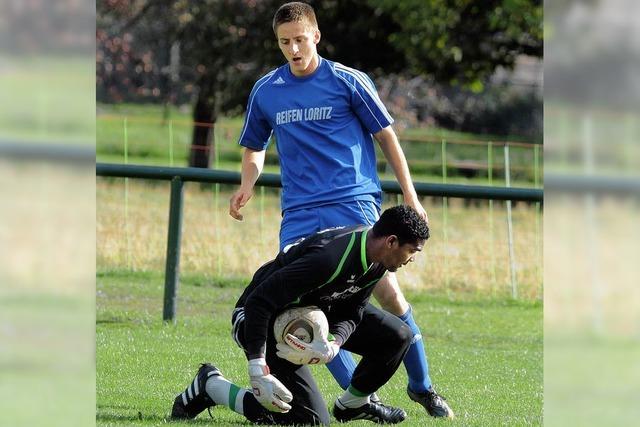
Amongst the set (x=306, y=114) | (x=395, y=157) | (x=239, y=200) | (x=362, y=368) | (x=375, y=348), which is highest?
(x=306, y=114)

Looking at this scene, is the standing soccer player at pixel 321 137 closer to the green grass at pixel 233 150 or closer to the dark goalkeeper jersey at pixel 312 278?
the dark goalkeeper jersey at pixel 312 278

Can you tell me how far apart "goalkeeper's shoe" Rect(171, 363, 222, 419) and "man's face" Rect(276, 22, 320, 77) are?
1660 millimetres

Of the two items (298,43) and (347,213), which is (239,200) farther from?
(298,43)

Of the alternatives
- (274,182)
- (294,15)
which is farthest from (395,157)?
(274,182)

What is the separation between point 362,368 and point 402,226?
101cm

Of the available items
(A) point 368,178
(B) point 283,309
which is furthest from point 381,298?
(B) point 283,309

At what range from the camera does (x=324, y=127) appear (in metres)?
6.47

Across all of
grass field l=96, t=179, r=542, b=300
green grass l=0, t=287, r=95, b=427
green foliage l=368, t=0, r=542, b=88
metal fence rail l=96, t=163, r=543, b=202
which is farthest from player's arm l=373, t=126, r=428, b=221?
green foliage l=368, t=0, r=542, b=88

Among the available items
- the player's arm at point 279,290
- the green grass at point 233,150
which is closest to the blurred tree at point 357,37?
the green grass at point 233,150

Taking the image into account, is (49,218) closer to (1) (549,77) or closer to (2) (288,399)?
(1) (549,77)

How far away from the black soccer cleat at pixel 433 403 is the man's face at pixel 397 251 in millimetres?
1435

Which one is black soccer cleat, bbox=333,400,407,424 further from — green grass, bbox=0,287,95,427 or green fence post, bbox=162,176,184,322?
green grass, bbox=0,287,95,427

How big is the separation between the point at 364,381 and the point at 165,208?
1059cm

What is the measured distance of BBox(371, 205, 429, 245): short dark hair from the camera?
551 centimetres
